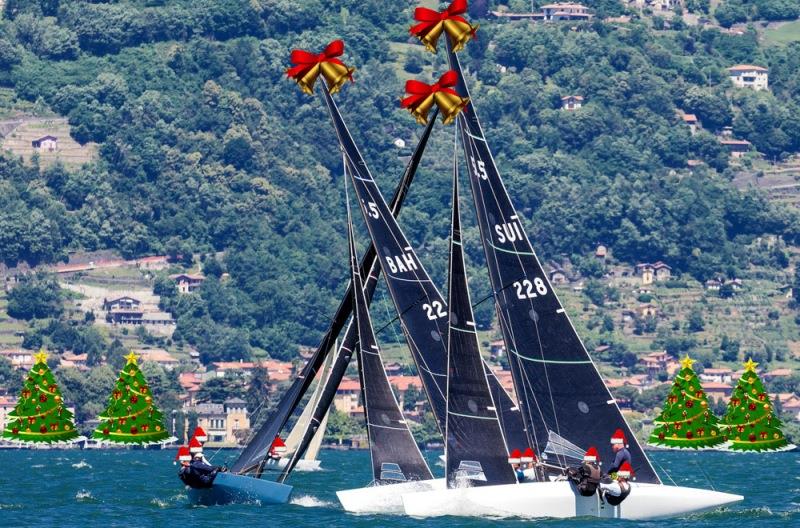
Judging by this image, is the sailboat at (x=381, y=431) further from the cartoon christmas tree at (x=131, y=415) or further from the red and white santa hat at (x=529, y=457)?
the cartoon christmas tree at (x=131, y=415)

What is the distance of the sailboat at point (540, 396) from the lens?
6456 cm

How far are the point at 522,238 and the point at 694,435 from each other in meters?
93.5

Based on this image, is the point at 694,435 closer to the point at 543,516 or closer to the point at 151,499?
the point at 151,499

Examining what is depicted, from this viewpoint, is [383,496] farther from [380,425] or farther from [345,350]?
[345,350]

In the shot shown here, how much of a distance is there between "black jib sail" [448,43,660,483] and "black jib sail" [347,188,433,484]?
Answer: 19.7 feet

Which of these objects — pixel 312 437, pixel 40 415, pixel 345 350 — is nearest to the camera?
pixel 312 437

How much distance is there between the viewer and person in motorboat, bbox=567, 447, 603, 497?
6341cm

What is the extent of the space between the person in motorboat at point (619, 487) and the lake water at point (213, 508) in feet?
2.27

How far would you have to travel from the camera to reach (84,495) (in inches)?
3656

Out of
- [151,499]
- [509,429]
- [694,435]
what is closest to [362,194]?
[509,429]

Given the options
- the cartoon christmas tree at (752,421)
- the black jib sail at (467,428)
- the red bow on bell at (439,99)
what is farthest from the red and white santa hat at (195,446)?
the cartoon christmas tree at (752,421)

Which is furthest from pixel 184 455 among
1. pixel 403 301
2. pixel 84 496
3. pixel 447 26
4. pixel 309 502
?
pixel 84 496

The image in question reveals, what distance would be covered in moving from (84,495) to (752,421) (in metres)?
68.8

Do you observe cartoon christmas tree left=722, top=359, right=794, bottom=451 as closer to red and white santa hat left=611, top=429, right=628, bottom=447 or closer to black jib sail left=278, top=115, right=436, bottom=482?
black jib sail left=278, top=115, right=436, bottom=482
